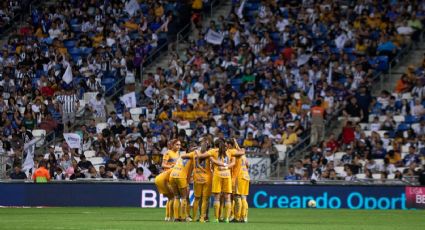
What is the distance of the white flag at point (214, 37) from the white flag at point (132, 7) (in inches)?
157

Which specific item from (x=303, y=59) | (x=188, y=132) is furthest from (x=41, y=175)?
(x=303, y=59)

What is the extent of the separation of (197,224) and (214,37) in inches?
754

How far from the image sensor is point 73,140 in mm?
40562

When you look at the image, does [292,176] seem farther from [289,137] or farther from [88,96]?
[88,96]

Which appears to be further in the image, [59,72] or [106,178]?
[59,72]

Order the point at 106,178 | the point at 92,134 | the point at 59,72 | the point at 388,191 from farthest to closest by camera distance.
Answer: the point at 59,72 < the point at 92,134 < the point at 106,178 < the point at 388,191

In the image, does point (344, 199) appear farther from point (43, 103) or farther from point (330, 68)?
point (43, 103)

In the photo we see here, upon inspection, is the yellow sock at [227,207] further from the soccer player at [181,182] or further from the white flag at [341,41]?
the white flag at [341,41]

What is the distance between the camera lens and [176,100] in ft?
141

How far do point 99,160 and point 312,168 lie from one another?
7.27 m

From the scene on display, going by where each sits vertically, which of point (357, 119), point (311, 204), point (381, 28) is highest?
point (381, 28)

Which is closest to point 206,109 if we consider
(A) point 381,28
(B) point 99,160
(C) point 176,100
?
(C) point 176,100

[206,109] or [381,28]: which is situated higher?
[381,28]

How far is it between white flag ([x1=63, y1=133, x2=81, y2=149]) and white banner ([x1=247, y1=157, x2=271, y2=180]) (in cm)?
615
